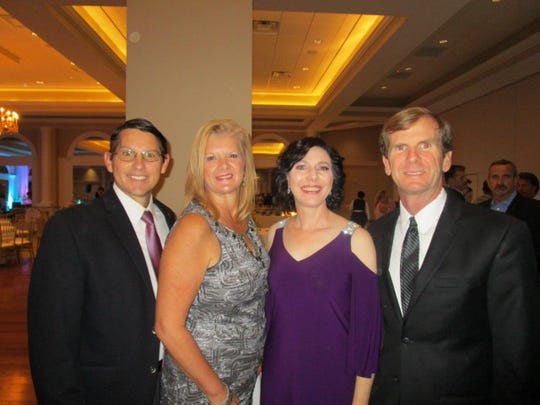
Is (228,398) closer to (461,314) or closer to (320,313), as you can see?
(320,313)

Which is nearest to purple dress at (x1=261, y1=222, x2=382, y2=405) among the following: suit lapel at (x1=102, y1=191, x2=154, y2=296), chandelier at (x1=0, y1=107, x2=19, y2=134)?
suit lapel at (x1=102, y1=191, x2=154, y2=296)

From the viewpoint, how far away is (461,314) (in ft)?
5.20

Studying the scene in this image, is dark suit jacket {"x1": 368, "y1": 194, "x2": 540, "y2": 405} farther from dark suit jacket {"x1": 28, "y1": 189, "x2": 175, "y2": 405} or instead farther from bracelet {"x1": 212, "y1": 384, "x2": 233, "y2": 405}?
dark suit jacket {"x1": 28, "y1": 189, "x2": 175, "y2": 405}

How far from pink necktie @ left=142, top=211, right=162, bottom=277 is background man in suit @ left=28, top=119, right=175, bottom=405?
2.0 inches

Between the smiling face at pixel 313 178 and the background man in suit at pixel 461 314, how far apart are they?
0.37 m

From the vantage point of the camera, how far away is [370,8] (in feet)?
16.2

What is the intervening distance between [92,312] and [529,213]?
175 inches

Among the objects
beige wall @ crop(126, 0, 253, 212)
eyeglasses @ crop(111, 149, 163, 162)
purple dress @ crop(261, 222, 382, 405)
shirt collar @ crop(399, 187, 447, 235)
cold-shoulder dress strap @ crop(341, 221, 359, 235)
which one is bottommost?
purple dress @ crop(261, 222, 382, 405)

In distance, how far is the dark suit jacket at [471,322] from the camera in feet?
5.05

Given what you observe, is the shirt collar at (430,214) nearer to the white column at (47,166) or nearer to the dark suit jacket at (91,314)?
the dark suit jacket at (91,314)

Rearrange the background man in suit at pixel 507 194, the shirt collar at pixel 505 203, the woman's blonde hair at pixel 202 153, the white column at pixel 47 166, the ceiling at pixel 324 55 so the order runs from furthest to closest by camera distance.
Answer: the white column at pixel 47 166 → the ceiling at pixel 324 55 → the shirt collar at pixel 505 203 → the background man in suit at pixel 507 194 → the woman's blonde hair at pixel 202 153

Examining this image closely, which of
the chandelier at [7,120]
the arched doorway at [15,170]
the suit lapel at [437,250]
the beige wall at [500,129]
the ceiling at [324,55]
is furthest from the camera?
the arched doorway at [15,170]

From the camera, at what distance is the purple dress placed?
5.44 ft

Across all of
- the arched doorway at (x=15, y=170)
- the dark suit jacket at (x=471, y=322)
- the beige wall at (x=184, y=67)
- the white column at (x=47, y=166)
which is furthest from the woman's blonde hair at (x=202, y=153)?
the arched doorway at (x=15, y=170)
